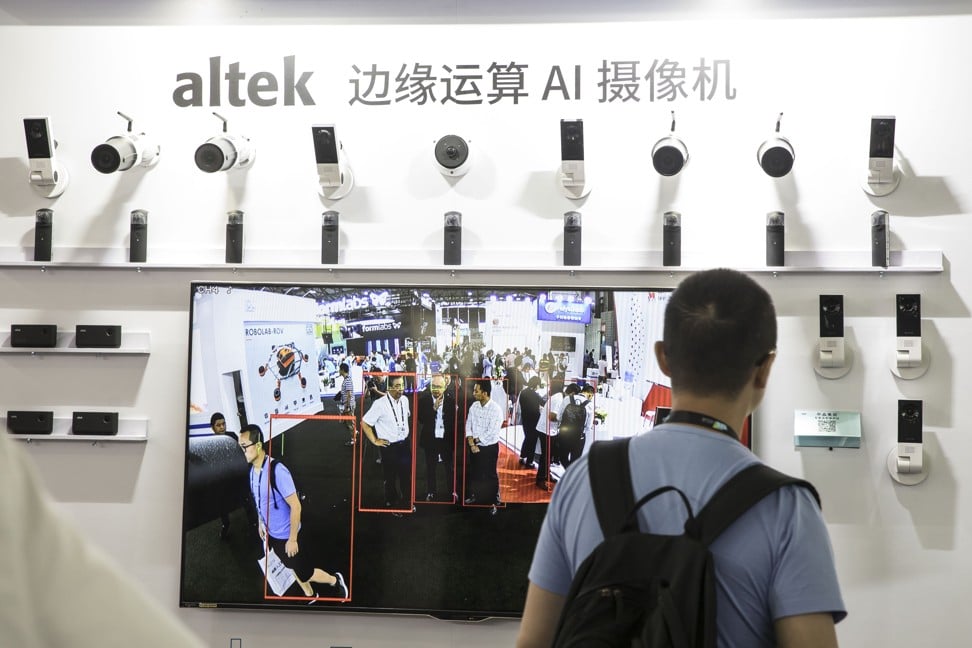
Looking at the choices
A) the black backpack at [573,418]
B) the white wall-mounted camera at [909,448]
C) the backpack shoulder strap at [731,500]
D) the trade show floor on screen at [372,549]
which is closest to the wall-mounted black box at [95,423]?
the trade show floor on screen at [372,549]

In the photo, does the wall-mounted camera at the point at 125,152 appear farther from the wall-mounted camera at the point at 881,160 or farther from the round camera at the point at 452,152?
the wall-mounted camera at the point at 881,160

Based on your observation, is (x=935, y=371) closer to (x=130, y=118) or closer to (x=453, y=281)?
(x=453, y=281)

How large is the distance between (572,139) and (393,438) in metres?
1.30

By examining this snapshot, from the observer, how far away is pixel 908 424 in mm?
3084

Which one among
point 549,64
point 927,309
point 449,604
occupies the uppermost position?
point 549,64

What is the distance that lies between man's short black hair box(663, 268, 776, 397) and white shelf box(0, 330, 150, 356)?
101 inches

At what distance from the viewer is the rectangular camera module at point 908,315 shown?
10.2 feet

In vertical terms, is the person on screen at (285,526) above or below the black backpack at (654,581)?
below

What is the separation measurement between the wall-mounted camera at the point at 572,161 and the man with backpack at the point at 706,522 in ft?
5.96

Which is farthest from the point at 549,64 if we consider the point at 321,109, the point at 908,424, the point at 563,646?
the point at 563,646

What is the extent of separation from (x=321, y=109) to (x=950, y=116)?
2407 mm

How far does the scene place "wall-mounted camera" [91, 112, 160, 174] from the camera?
3.20m

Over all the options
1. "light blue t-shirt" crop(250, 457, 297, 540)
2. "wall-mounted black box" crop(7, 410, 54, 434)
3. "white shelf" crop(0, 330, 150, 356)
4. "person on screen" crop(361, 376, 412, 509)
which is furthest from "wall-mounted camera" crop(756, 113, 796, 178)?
"wall-mounted black box" crop(7, 410, 54, 434)

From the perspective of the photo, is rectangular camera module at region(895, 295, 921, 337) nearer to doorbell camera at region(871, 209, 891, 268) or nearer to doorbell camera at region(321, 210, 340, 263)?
doorbell camera at region(871, 209, 891, 268)
